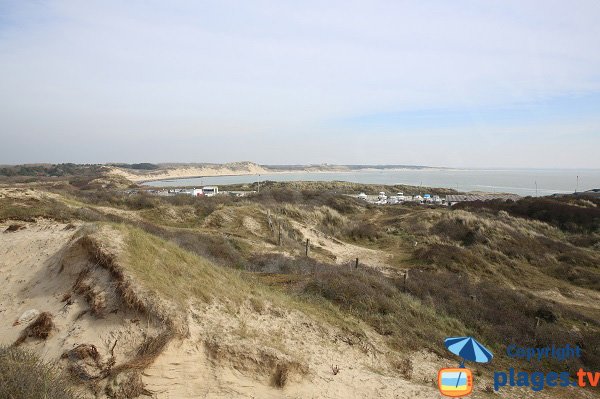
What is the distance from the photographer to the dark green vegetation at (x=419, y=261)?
465 inches

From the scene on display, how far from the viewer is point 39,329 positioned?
24.7 ft

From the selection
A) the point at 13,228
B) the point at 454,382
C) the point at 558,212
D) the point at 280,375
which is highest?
the point at 13,228

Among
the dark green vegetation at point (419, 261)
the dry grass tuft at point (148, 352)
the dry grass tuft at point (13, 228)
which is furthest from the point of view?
the dry grass tuft at point (13, 228)

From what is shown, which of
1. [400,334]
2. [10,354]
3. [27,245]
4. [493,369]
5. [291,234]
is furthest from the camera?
[291,234]

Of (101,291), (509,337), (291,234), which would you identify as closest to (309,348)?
(101,291)

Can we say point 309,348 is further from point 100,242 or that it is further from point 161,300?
point 100,242

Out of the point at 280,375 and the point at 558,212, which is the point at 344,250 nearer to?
the point at 280,375

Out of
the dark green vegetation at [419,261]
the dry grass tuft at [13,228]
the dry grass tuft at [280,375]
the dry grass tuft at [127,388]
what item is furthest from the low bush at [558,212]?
the dry grass tuft at [13,228]

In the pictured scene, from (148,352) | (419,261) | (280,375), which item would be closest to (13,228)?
(148,352)

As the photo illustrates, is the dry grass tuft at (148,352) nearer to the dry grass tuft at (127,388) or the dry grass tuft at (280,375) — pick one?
the dry grass tuft at (127,388)

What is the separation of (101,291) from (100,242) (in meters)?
1.66

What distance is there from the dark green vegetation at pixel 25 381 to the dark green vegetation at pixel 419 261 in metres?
7.01

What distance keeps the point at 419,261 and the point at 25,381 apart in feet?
78.1

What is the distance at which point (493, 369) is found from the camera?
9.84 meters
